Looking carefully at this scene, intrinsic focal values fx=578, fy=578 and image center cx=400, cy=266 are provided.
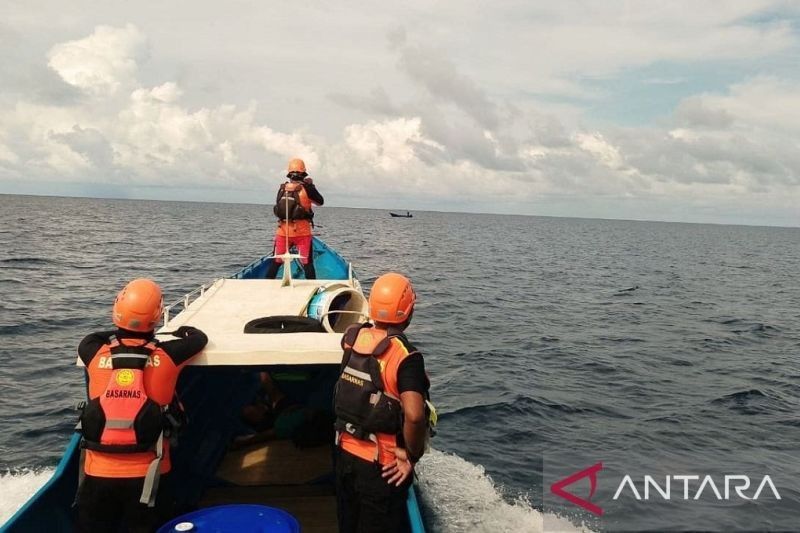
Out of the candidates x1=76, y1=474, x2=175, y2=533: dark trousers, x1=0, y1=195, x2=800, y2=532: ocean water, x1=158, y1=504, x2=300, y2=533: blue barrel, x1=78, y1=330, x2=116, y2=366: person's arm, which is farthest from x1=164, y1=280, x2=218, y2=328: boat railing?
x1=0, y1=195, x2=800, y2=532: ocean water

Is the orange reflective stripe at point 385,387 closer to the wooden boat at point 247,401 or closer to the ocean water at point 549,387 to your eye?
the wooden boat at point 247,401

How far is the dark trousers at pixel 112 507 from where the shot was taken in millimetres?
4117

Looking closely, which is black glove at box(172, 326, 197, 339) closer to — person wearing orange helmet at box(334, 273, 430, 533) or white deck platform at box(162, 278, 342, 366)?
white deck platform at box(162, 278, 342, 366)

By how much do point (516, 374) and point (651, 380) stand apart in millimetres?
3793

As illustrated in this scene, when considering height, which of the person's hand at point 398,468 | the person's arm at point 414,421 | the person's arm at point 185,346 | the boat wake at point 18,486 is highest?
the person's arm at point 185,346

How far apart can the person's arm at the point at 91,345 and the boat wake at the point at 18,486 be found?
19.2ft

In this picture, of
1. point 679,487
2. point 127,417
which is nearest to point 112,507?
point 127,417

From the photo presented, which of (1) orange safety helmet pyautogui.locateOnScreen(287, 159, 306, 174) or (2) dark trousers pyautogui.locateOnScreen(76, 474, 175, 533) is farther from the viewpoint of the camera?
(1) orange safety helmet pyautogui.locateOnScreen(287, 159, 306, 174)

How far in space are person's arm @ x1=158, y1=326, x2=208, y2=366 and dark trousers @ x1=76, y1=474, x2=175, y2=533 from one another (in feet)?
2.97

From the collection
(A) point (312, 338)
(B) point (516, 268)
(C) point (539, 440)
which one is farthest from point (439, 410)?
(B) point (516, 268)

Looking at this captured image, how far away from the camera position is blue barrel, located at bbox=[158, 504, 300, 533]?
13.4ft

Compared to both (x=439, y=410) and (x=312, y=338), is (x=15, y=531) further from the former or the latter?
(x=439, y=410)

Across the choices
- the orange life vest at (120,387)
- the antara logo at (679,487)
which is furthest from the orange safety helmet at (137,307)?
the antara logo at (679,487)

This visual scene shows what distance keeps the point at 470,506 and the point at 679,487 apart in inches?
162
